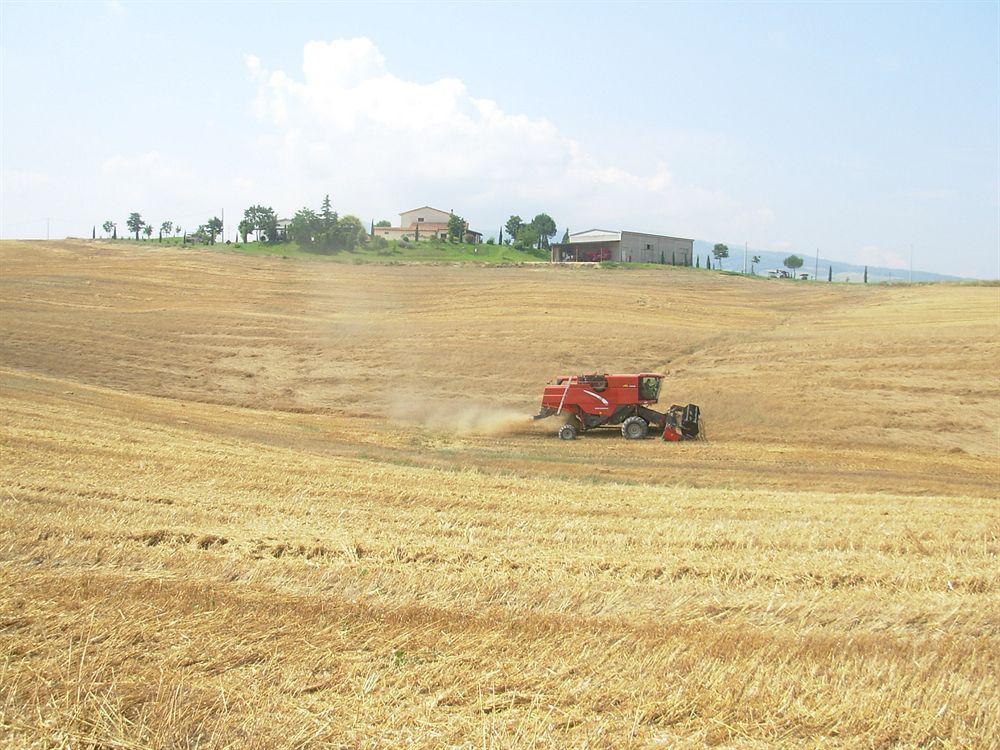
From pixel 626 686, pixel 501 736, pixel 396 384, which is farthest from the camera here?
pixel 396 384

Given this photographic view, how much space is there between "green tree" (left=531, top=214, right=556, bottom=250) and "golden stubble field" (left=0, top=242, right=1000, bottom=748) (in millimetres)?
78440

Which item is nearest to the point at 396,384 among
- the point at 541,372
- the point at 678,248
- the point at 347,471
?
the point at 541,372

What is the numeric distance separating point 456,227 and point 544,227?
14.0 meters

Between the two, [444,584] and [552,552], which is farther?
[552,552]

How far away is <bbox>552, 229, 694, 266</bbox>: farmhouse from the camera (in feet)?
287

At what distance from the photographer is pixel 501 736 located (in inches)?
209

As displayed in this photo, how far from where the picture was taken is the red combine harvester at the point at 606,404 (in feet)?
90.8

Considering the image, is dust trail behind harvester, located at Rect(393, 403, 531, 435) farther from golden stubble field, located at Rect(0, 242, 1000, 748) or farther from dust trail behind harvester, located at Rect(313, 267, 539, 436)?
golden stubble field, located at Rect(0, 242, 1000, 748)

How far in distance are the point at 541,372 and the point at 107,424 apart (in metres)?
19.1

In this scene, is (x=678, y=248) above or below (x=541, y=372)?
above

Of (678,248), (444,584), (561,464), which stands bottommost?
(561,464)

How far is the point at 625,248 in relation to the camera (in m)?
87.2

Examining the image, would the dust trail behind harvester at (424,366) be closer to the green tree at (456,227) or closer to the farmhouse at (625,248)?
the farmhouse at (625,248)

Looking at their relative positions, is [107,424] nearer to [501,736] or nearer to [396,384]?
[396,384]
